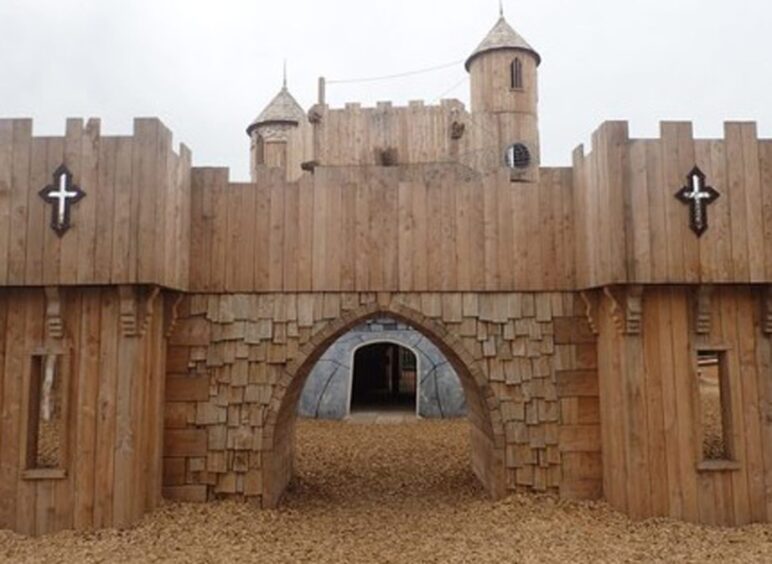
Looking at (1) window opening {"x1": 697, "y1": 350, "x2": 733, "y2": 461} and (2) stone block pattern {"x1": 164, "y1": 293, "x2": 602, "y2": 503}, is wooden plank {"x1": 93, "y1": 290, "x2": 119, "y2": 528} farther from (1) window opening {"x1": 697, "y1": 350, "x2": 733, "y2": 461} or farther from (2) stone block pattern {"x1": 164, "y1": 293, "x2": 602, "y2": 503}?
(1) window opening {"x1": 697, "y1": 350, "x2": 733, "y2": 461}

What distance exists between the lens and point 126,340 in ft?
21.4

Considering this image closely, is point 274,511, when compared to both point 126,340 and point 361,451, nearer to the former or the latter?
point 126,340

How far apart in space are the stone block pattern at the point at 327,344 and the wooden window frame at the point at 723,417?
1.17 metres

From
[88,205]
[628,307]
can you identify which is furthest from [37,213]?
[628,307]

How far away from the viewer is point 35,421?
6.65m

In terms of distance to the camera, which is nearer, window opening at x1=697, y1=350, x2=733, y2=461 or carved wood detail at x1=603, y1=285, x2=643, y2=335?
carved wood detail at x1=603, y1=285, x2=643, y2=335

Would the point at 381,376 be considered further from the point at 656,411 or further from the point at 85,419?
the point at 85,419

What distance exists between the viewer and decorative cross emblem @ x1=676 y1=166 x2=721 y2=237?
259 inches

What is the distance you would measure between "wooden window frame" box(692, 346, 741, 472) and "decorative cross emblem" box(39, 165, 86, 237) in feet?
25.2

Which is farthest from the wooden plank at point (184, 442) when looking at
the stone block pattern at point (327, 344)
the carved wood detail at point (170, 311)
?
the carved wood detail at point (170, 311)

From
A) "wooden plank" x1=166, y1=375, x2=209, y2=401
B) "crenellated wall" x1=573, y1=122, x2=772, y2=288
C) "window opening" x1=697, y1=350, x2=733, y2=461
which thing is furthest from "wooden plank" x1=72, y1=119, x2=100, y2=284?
"window opening" x1=697, y1=350, x2=733, y2=461

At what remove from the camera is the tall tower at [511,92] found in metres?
22.6

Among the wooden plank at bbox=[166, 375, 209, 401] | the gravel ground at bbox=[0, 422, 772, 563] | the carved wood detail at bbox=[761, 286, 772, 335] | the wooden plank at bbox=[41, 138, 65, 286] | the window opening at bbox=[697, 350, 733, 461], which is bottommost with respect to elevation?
the gravel ground at bbox=[0, 422, 772, 563]

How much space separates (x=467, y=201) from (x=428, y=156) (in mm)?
9082
